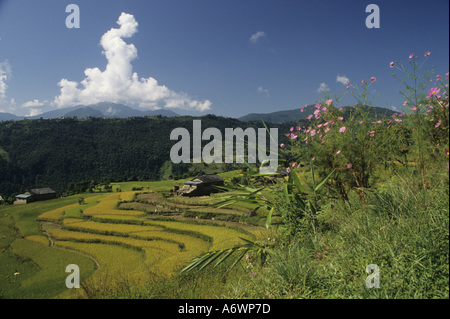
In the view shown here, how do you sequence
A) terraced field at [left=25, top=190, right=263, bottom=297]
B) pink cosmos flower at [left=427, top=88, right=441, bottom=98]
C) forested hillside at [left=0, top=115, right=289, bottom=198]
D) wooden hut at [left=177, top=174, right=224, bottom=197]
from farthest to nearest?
forested hillside at [left=0, top=115, right=289, bottom=198] → wooden hut at [left=177, top=174, right=224, bottom=197] → terraced field at [left=25, top=190, right=263, bottom=297] → pink cosmos flower at [left=427, top=88, right=441, bottom=98]

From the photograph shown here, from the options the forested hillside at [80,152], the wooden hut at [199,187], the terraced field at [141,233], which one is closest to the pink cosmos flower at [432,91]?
the terraced field at [141,233]

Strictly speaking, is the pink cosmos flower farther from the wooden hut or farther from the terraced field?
the wooden hut

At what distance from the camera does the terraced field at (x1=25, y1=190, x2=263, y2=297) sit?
15008mm

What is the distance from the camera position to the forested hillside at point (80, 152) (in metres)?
87.3

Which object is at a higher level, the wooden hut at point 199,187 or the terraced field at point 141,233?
the wooden hut at point 199,187

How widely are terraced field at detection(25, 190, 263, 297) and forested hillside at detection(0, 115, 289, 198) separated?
47.8 m

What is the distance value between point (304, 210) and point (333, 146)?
4.90 feet

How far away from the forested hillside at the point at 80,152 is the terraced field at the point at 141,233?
4778cm

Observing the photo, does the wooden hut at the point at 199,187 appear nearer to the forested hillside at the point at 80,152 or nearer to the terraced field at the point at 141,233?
the terraced field at the point at 141,233

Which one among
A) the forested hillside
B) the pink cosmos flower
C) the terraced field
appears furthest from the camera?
the forested hillside

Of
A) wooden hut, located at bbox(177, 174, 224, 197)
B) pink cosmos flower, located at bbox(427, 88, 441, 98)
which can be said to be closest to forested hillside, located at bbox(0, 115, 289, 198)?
wooden hut, located at bbox(177, 174, 224, 197)
